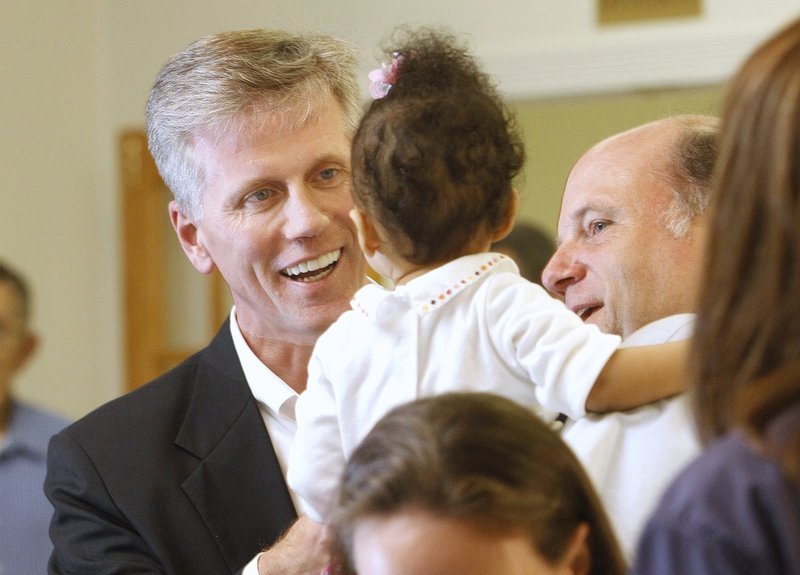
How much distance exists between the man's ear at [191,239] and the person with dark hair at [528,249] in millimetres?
1272

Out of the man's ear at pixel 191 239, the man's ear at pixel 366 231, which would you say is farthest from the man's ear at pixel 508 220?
the man's ear at pixel 191 239

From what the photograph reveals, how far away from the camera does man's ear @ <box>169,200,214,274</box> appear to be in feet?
7.49

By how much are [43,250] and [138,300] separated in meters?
0.47

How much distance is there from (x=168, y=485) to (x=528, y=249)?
183 cm

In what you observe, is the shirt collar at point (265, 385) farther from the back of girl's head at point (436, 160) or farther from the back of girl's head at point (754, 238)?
the back of girl's head at point (754, 238)

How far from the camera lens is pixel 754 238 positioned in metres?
0.87

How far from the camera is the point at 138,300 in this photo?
5781mm

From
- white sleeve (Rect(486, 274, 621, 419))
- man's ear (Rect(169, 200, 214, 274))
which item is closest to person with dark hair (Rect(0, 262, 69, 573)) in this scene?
man's ear (Rect(169, 200, 214, 274))

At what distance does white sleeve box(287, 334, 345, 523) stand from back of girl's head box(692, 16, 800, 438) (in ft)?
2.04

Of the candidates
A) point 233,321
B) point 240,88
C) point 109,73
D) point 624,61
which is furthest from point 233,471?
point 109,73

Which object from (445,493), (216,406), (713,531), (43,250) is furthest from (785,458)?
(43,250)

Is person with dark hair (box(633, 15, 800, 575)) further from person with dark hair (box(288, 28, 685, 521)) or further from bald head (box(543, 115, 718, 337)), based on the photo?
bald head (box(543, 115, 718, 337))

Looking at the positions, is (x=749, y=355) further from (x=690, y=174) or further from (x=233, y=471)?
(x=233, y=471)

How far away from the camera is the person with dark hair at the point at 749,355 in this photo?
81 centimetres
